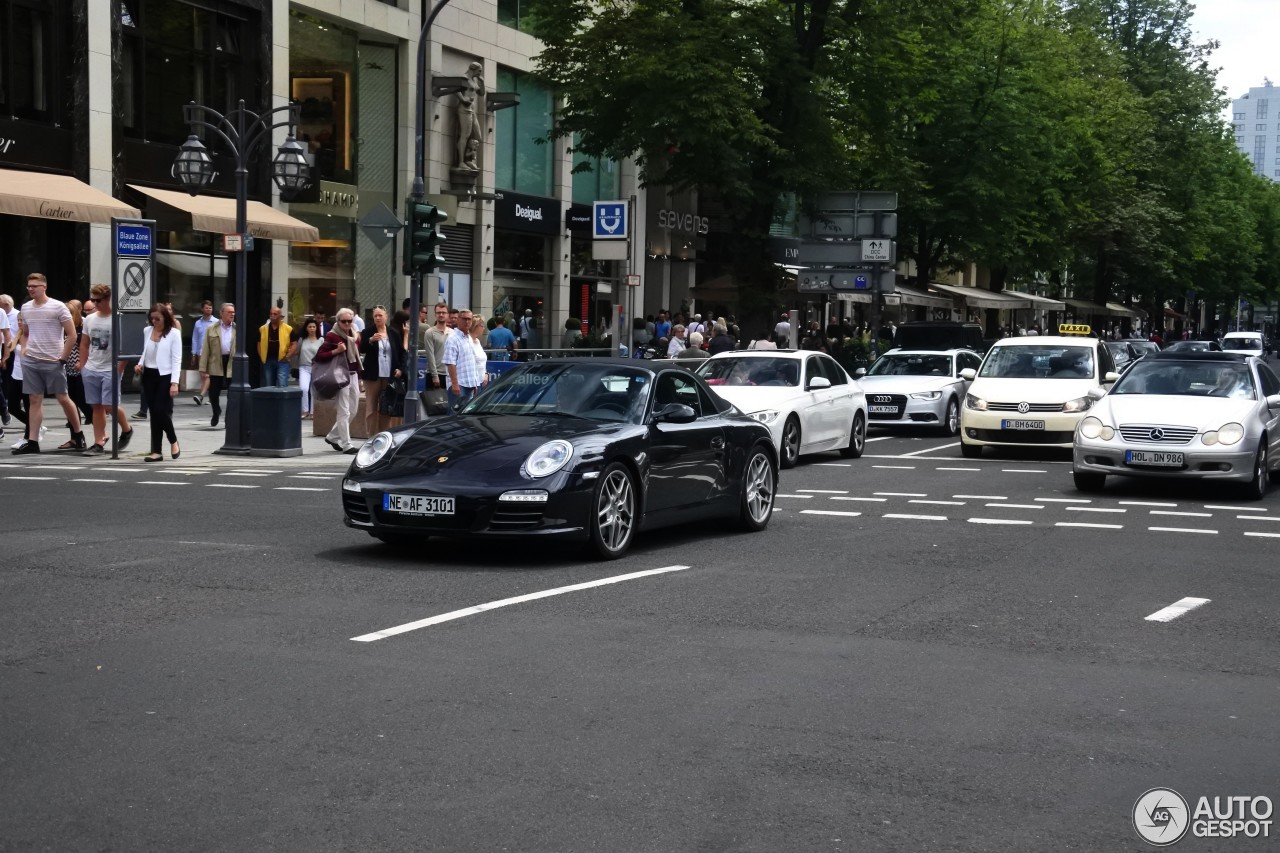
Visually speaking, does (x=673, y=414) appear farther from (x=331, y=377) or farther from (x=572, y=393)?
(x=331, y=377)

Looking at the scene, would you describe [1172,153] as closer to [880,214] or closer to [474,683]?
[880,214]

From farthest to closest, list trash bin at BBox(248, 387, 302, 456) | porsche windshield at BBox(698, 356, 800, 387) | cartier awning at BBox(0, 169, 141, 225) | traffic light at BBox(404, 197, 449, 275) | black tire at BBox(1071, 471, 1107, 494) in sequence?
1. cartier awning at BBox(0, 169, 141, 225)
2. porsche windshield at BBox(698, 356, 800, 387)
3. traffic light at BBox(404, 197, 449, 275)
4. trash bin at BBox(248, 387, 302, 456)
5. black tire at BBox(1071, 471, 1107, 494)

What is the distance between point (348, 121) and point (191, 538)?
85.5 ft

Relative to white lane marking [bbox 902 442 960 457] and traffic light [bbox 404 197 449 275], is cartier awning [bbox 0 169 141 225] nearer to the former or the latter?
traffic light [bbox 404 197 449 275]

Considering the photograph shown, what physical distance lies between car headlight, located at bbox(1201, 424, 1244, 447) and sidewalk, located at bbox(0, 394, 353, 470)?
920 centimetres

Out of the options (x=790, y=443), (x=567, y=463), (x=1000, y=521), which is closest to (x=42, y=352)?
(x=790, y=443)

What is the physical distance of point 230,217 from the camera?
30984mm

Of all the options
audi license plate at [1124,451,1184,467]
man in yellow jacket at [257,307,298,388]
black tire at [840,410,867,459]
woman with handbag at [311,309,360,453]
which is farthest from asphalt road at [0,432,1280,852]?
man in yellow jacket at [257,307,298,388]

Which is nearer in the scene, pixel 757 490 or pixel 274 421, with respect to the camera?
pixel 757 490

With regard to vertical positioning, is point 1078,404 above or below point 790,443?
above

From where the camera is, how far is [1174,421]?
54.3ft

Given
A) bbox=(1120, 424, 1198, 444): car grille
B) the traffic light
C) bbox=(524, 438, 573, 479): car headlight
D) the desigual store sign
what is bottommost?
bbox=(1120, 424, 1198, 444): car grille

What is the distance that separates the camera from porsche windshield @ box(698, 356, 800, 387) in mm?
20812

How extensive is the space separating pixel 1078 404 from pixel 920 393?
4856 millimetres
